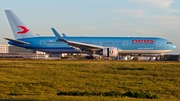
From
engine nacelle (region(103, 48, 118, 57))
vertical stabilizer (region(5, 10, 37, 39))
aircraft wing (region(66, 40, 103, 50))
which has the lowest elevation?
engine nacelle (region(103, 48, 118, 57))

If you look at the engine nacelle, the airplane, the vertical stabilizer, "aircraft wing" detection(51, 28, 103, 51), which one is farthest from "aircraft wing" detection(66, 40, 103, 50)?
the vertical stabilizer

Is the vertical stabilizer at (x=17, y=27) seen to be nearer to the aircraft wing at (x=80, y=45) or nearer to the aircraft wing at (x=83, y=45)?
the aircraft wing at (x=80, y=45)

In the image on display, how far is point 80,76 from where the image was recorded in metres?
23.8

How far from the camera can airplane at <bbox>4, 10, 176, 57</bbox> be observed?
5169cm

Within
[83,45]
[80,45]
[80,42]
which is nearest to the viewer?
[83,45]

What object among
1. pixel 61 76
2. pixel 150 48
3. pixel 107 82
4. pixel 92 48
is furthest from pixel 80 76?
pixel 150 48

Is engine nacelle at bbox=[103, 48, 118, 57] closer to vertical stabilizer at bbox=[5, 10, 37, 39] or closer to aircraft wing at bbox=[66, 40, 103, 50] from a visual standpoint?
aircraft wing at bbox=[66, 40, 103, 50]

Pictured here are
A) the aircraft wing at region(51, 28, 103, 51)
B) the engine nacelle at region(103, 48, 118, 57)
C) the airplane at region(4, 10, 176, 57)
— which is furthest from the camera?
the airplane at region(4, 10, 176, 57)

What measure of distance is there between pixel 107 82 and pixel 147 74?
536 centimetres

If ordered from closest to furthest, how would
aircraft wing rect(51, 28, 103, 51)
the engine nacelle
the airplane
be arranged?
aircraft wing rect(51, 28, 103, 51) → the engine nacelle → the airplane

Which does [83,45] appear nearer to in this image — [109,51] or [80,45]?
[80,45]

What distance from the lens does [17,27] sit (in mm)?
52406

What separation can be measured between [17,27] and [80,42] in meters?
9.98

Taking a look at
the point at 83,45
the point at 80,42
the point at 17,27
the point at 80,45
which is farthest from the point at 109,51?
the point at 17,27
